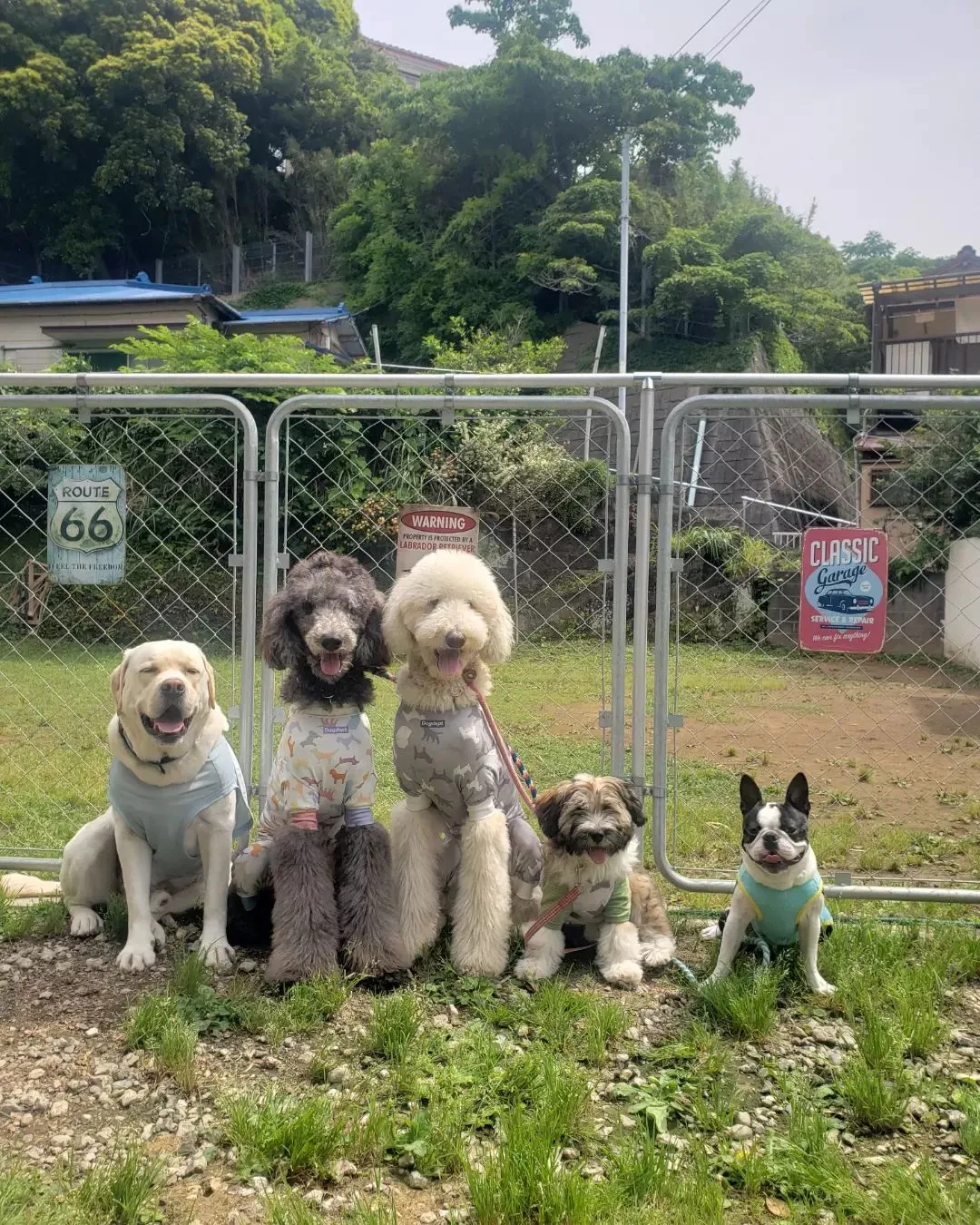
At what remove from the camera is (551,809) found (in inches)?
127

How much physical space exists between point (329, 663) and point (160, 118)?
35.4 meters

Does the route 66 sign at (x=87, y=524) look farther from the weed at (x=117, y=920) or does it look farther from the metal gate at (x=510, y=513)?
the weed at (x=117, y=920)

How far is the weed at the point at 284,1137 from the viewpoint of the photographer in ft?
7.14

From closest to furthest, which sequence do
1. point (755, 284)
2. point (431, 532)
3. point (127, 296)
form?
point (431, 532) < point (127, 296) < point (755, 284)

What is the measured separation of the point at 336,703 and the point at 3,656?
24.1 feet

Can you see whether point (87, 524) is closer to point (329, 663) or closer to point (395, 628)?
point (329, 663)

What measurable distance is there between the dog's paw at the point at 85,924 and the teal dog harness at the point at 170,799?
1.23 ft

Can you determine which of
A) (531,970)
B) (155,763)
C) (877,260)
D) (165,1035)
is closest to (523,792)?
(531,970)

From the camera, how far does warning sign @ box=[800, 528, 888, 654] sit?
3.59 m

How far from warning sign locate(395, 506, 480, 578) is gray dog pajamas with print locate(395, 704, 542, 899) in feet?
2.14

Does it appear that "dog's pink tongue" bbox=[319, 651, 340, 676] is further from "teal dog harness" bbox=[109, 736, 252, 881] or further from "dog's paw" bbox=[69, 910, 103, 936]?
"dog's paw" bbox=[69, 910, 103, 936]

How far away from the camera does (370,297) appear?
94.2 ft

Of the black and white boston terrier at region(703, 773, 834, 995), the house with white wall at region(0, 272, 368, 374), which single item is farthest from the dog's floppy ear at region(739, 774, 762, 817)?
the house with white wall at region(0, 272, 368, 374)

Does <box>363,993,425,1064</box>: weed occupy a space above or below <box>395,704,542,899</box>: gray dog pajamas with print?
below
